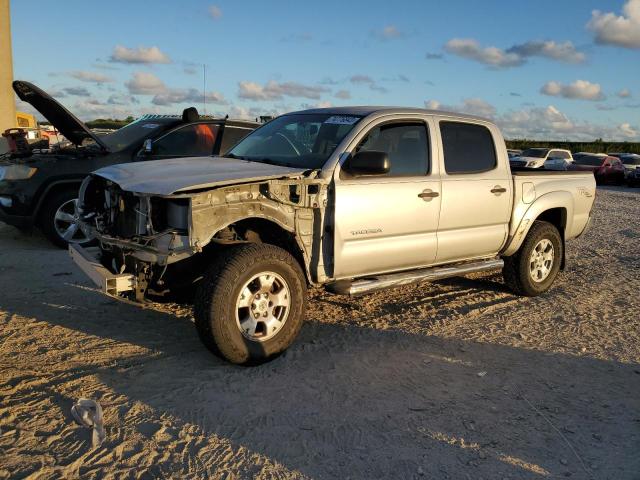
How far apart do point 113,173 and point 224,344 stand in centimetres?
174

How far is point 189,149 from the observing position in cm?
884

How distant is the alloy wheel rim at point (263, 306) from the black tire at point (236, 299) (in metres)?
0.02

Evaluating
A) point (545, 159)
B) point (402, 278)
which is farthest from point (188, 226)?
point (545, 159)

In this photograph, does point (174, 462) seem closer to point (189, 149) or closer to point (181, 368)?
point (181, 368)

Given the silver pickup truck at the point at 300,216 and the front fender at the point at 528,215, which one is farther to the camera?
the front fender at the point at 528,215

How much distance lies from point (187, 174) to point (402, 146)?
2048mm

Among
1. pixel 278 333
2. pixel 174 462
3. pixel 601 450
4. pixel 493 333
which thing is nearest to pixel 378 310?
pixel 493 333

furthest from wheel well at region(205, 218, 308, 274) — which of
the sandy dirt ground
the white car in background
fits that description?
the white car in background

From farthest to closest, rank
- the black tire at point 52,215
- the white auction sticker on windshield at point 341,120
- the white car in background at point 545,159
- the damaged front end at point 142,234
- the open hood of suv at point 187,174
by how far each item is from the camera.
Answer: the white car in background at point 545,159
the black tire at point 52,215
the white auction sticker on windshield at point 341,120
the damaged front end at point 142,234
the open hood of suv at point 187,174

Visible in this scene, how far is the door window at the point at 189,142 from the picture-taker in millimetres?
8680

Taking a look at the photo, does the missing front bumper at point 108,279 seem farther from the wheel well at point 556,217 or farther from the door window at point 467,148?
the wheel well at point 556,217

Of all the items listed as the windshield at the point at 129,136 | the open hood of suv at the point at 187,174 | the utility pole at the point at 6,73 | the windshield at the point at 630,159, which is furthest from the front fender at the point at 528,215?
the windshield at the point at 630,159

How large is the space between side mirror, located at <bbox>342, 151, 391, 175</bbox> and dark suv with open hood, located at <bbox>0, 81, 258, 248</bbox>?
13.6 ft

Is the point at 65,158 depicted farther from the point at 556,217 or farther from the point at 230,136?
the point at 556,217
